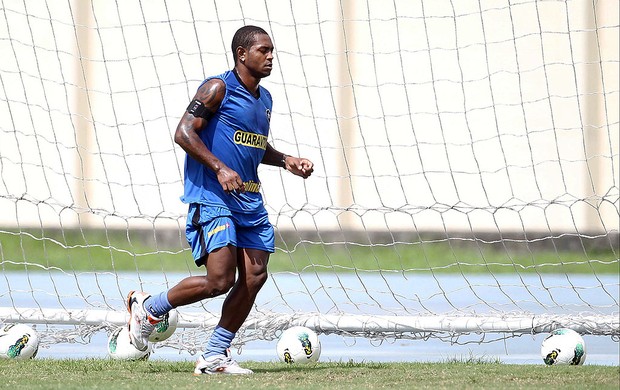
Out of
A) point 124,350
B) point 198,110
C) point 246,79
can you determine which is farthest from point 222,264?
point 124,350

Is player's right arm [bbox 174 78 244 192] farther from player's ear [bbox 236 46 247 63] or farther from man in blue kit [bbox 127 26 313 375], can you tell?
player's ear [bbox 236 46 247 63]

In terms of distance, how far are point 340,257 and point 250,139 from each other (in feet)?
36.3

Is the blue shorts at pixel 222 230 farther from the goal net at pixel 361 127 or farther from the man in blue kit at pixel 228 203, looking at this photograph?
the goal net at pixel 361 127

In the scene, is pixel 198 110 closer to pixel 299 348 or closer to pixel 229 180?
pixel 229 180

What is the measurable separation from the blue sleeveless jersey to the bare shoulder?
45 mm

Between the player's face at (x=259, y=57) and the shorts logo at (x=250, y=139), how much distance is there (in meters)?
0.33

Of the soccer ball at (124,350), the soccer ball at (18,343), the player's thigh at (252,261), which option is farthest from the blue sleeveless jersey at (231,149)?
the soccer ball at (18,343)

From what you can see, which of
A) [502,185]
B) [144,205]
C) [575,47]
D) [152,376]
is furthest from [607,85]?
[152,376]

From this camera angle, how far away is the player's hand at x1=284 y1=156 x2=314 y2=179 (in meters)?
5.68

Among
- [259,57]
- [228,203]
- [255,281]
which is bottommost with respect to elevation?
[255,281]

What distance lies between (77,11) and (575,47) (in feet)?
29.6

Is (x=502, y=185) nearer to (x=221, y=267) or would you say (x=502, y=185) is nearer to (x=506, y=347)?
(x=506, y=347)

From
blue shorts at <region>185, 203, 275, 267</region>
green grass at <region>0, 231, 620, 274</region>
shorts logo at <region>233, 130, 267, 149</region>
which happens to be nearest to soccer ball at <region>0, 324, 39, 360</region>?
blue shorts at <region>185, 203, 275, 267</region>

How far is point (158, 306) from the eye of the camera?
567cm
